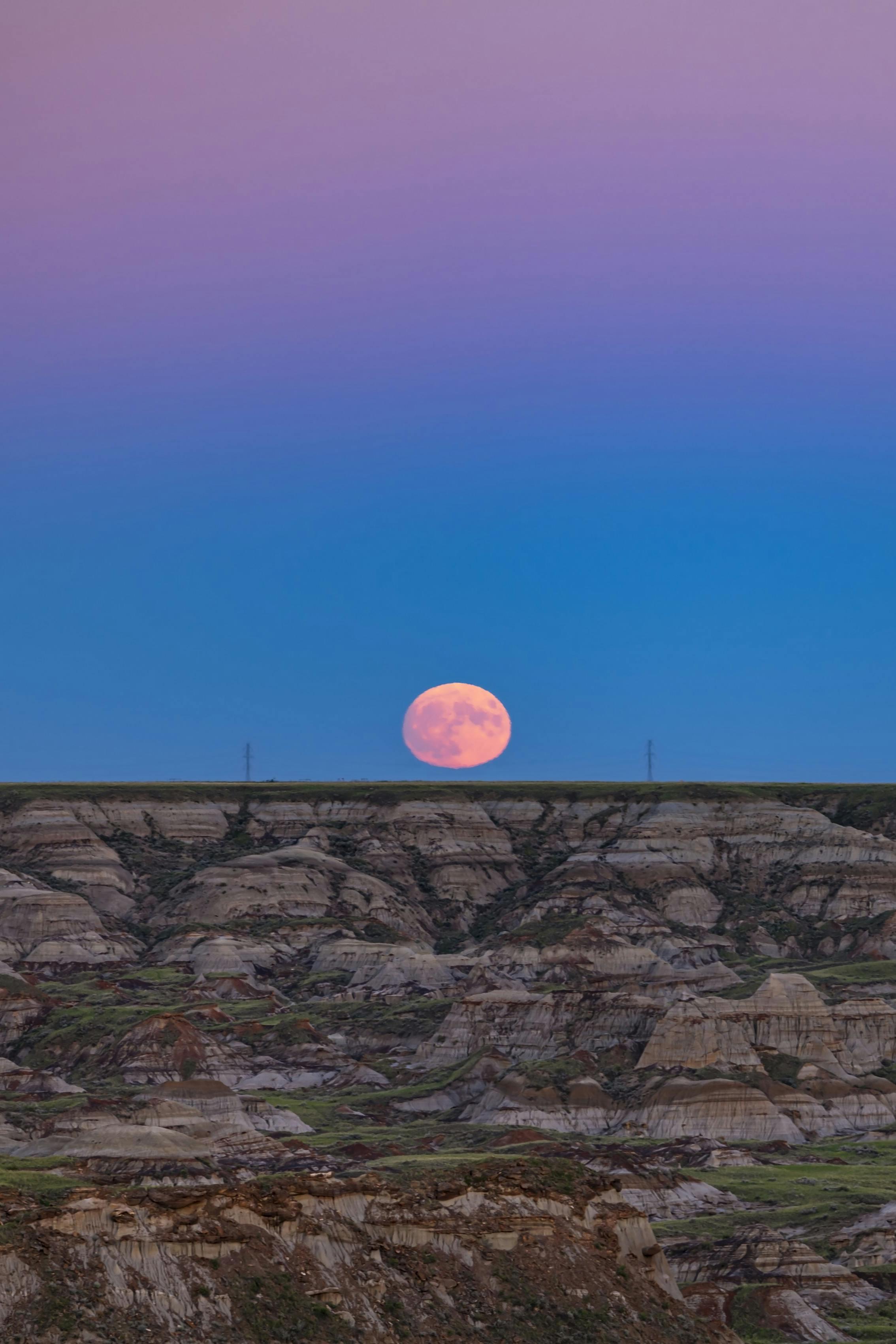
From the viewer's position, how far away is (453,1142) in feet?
396

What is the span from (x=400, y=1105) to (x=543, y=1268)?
86657mm

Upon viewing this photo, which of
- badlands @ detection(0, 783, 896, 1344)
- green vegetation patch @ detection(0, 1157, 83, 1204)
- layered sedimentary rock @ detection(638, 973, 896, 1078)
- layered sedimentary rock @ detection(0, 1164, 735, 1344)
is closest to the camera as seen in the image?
layered sedimentary rock @ detection(0, 1164, 735, 1344)

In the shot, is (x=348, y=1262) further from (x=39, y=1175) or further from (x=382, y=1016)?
(x=382, y=1016)

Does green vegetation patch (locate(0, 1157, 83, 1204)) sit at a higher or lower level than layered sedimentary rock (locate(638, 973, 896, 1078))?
lower

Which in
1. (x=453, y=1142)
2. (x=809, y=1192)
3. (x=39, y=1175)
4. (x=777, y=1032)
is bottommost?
(x=809, y=1192)

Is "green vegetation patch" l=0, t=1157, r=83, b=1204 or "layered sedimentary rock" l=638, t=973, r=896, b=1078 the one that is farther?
"layered sedimentary rock" l=638, t=973, r=896, b=1078

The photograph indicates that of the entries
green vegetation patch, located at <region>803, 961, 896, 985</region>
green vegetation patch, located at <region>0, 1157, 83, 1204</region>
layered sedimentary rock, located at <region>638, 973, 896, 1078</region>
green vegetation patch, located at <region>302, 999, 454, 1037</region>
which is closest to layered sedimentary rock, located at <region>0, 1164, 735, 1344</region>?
green vegetation patch, located at <region>0, 1157, 83, 1204</region>

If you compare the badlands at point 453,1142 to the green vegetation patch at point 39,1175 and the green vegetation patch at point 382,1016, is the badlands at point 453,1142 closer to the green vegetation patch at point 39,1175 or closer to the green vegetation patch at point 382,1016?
the green vegetation patch at point 382,1016

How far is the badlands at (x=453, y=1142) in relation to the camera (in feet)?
167

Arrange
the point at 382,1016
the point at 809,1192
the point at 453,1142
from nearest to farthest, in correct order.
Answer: the point at 809,1192 < the point at 453,1142 < the point at 382,1016

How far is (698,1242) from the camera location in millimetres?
83625

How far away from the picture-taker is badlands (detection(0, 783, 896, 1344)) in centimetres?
5097

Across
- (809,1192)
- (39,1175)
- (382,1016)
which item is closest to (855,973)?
(382,1016)

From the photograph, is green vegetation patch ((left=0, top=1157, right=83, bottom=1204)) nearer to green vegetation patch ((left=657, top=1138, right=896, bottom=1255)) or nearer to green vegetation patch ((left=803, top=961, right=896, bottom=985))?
green vegetation patch ((left=657, top=1138, right=896, bottom=1255))
